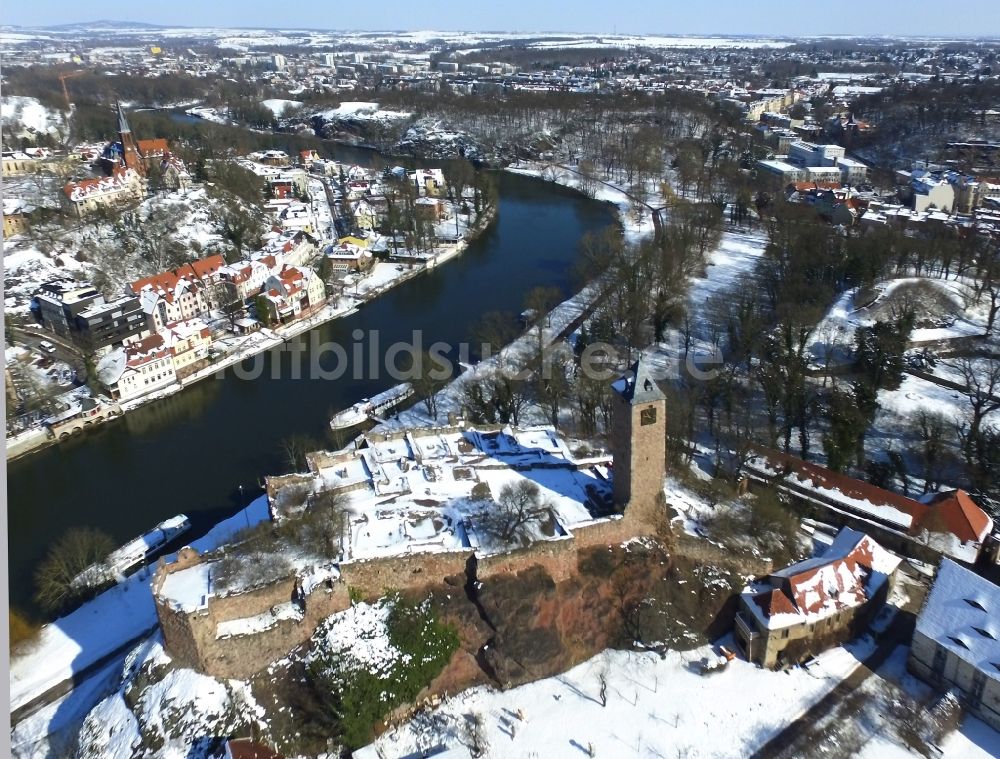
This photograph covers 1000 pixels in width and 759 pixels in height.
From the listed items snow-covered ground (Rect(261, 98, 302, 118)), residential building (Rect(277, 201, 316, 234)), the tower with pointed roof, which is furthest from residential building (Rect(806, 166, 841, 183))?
snow-covered ground (Rect(261, 98, 302, 118))

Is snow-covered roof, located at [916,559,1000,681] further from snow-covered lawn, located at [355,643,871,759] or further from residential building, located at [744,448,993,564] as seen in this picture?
residential building, located at [744,448,993,564]

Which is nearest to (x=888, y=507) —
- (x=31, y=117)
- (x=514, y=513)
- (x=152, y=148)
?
(x=514, y=513)

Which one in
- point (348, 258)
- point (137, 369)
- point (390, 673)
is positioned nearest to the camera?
point (390, 673)

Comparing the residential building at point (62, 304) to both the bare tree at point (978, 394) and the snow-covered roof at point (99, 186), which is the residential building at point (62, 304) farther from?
the bare tree at point (978, 394)

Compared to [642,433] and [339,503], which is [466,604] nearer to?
[339,503]

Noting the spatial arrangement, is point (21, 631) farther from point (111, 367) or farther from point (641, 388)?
point (641, 388)

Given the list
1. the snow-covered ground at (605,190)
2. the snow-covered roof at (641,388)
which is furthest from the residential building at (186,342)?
the snow-covered ground at (605,190)
